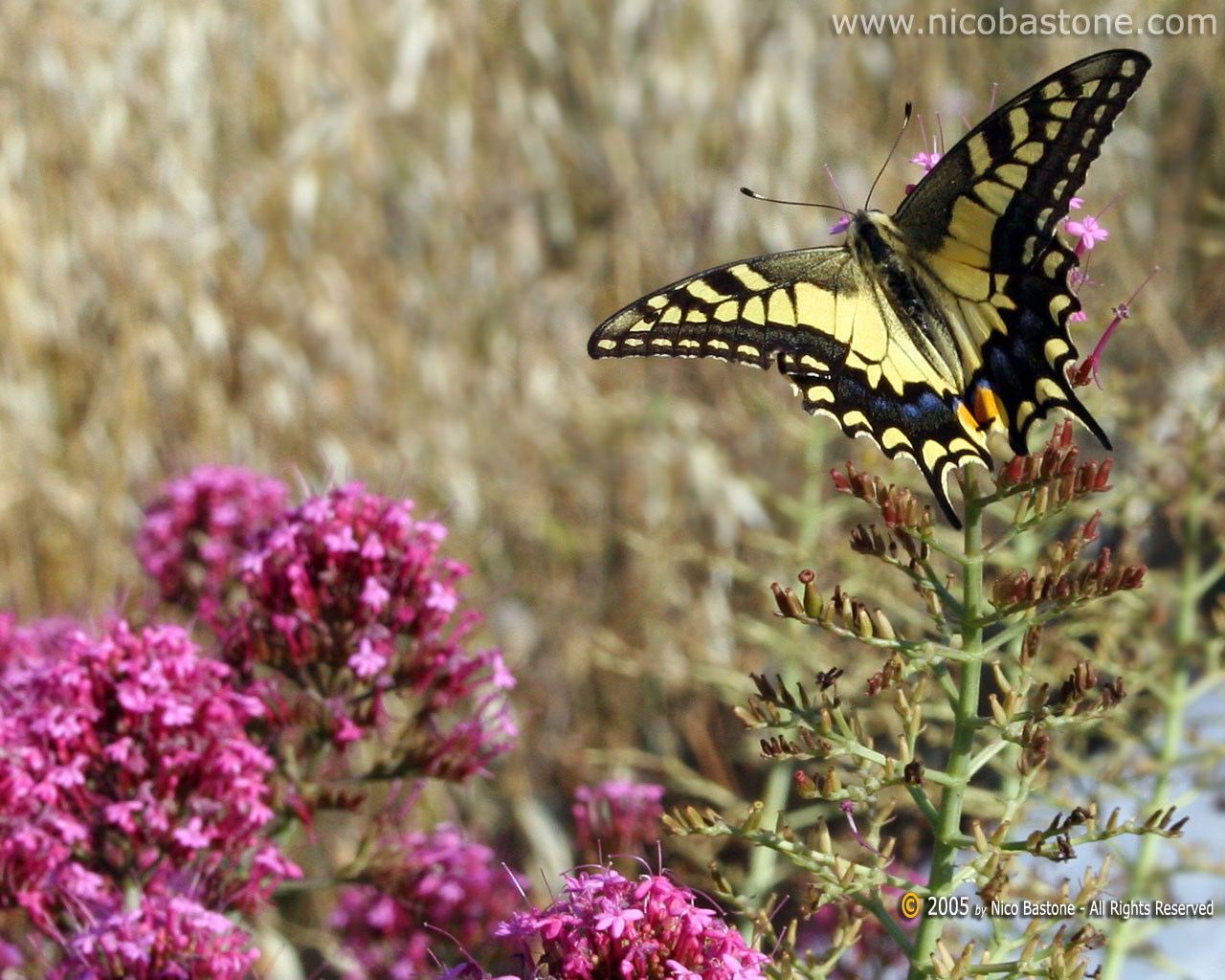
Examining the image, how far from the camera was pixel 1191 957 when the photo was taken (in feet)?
8.50

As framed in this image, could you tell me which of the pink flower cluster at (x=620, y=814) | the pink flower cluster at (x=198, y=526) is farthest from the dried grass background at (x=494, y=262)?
the pink flower cluster at (x=620, y=814)

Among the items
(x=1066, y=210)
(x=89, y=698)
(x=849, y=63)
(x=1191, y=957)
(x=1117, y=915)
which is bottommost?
(x=1191, y=957)

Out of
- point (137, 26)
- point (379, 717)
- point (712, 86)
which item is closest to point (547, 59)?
point (712, 86)

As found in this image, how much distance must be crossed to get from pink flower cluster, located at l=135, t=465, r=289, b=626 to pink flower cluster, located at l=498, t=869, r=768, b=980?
1392mm

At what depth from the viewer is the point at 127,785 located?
73.6 inches

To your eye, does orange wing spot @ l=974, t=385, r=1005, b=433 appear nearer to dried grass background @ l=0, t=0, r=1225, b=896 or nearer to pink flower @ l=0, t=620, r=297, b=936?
pink flower @ l=0, t=620, r=297, b=936

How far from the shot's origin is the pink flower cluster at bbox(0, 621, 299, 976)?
181cm

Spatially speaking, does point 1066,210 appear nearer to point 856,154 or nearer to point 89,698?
point 89,698

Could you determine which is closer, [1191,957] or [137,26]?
[1191,957]

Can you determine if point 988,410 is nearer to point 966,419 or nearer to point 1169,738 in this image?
point 966,419

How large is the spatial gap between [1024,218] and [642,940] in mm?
1056

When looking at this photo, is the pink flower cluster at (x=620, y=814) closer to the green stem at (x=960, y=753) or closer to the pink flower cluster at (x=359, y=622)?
the pink flower cluster at (x=359, y=622)

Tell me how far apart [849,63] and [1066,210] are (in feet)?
11.4

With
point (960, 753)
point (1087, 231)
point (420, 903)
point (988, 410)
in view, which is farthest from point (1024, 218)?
point (420, 903)
